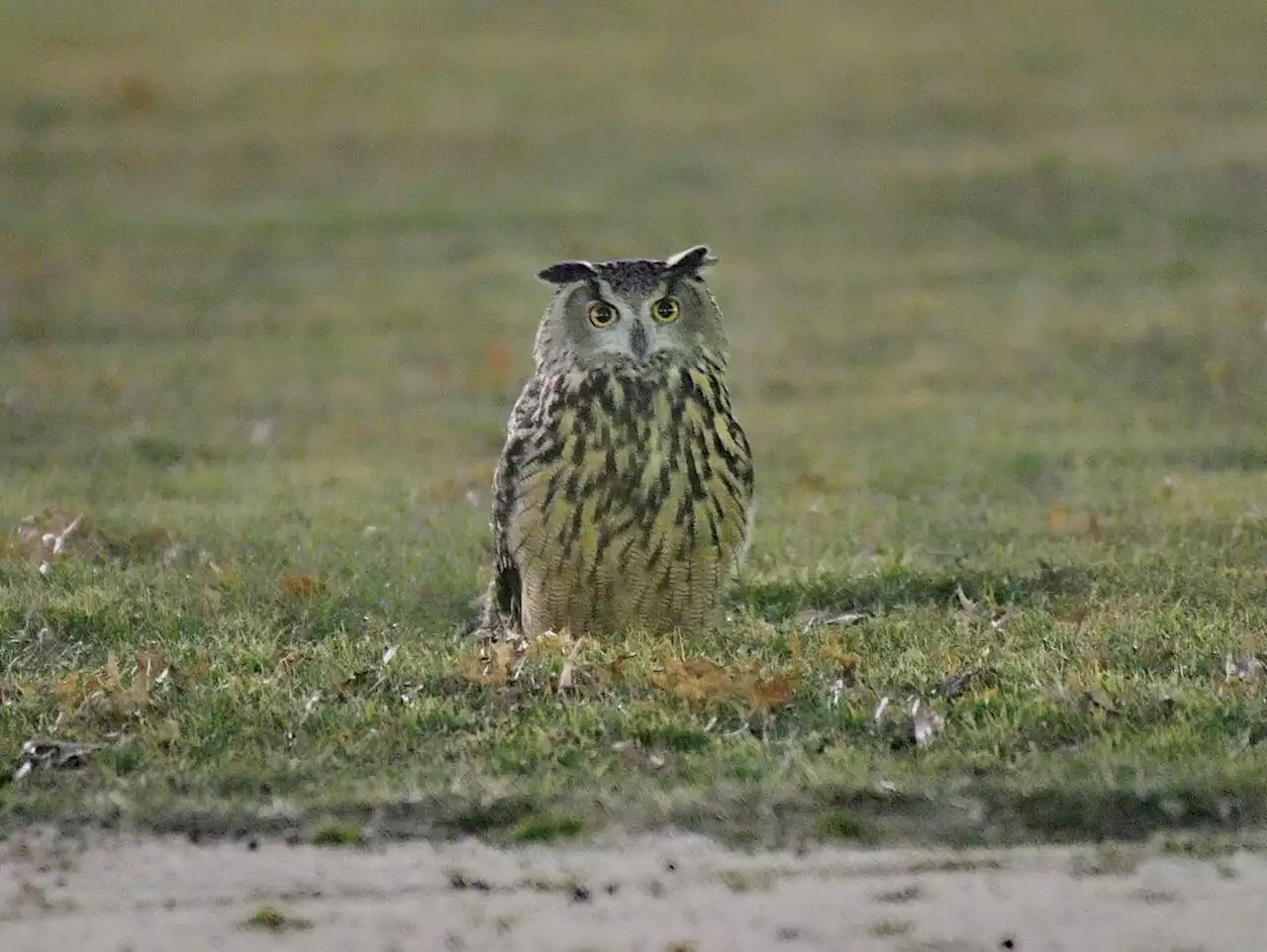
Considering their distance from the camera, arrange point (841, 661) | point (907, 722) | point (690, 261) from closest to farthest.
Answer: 1. point (907, 722)
2. point (841, 661)
3. point (690, 261)

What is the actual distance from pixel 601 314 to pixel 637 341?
202mm

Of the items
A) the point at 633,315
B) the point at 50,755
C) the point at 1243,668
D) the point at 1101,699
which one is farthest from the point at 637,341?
the point at 50,755

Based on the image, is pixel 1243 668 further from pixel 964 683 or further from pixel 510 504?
pixel 510 504

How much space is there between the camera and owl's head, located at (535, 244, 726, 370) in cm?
876

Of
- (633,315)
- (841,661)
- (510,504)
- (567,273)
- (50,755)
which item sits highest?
(567,273)

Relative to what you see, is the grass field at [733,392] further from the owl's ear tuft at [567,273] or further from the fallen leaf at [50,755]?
the owl's ear tuft at [567,273]

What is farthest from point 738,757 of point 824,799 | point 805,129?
point 805,129

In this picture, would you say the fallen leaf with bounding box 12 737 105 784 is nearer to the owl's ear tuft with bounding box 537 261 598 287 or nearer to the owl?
the owl

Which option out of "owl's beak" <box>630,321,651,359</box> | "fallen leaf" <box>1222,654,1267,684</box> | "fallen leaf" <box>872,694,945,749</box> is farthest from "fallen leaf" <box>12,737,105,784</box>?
"fallen leaf" <box>1222,654,1267,684</box>

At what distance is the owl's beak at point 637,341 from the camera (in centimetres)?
872

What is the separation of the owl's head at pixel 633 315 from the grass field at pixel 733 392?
113cm

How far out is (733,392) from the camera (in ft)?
56.1

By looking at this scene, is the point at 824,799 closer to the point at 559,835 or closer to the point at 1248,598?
the point at 559,835

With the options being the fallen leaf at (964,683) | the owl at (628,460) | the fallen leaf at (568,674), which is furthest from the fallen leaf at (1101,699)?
the owl at (628,460)
